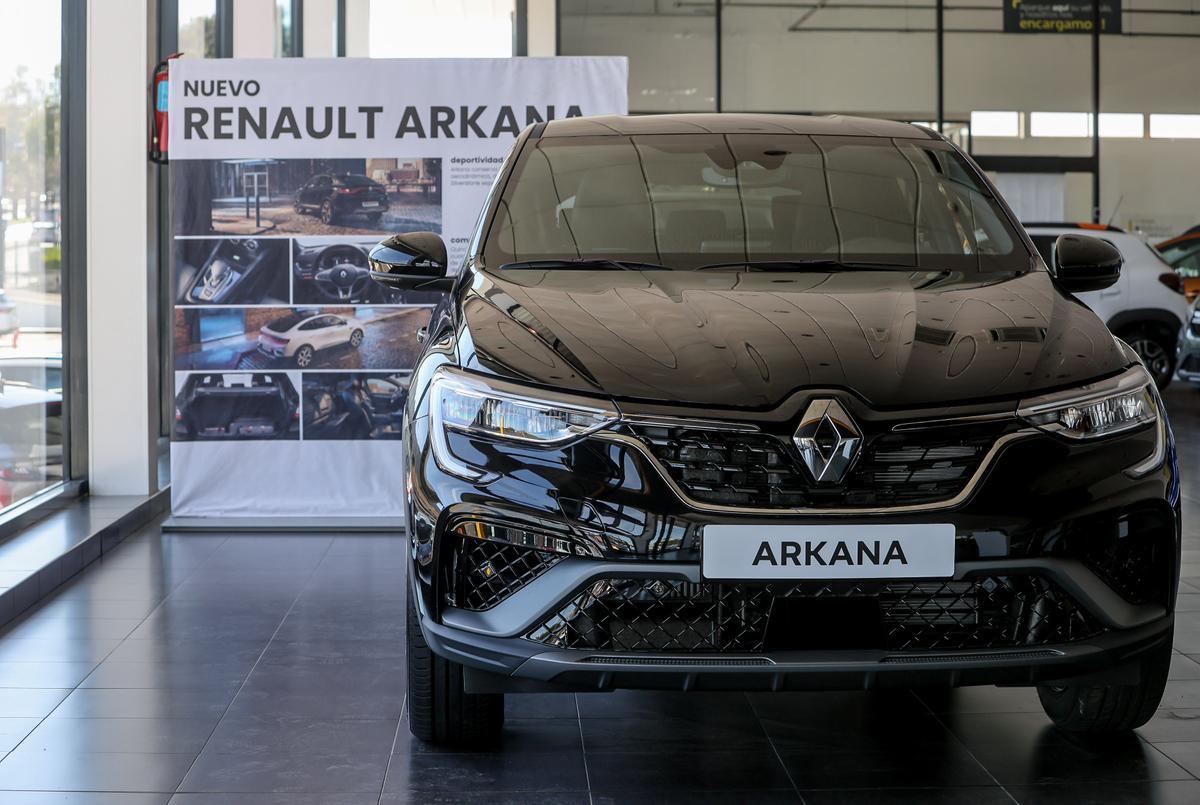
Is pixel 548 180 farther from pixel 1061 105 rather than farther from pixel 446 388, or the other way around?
pixel 1061 105

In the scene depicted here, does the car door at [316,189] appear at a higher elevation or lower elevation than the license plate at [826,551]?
higher

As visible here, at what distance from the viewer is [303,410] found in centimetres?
589

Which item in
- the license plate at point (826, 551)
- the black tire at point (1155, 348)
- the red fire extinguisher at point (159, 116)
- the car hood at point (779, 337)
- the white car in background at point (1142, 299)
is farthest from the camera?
the black tire at point (1155, 348)

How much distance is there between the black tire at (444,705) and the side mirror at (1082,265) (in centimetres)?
160

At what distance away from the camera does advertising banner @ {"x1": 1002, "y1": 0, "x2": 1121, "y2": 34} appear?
647 inches

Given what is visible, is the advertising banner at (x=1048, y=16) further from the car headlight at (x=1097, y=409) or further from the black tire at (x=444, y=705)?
the black tire at (x=444, y=705)

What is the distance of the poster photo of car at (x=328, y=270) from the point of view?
5.81 m

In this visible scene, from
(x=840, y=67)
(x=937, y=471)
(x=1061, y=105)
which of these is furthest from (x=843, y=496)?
(x=1061, y=105)

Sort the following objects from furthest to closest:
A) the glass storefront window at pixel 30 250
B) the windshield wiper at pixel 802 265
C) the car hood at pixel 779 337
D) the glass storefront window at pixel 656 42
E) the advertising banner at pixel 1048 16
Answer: the advertising banner at pixel 1048 16, the glass storefront window at pixel 656 42, the glass storefront window at pixel 30 250, the windshield wiper at pixel 802 265, the car hood at pixel 779 337

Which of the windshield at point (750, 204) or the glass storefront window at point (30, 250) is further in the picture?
the glass storefront window at point (30, 250)

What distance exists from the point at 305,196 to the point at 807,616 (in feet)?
13.2

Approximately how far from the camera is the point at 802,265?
3068 millimetres

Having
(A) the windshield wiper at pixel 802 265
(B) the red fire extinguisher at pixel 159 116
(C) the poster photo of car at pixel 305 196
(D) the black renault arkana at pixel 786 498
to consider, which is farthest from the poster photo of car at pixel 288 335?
(D) the black renault arkana at pixel 786 498

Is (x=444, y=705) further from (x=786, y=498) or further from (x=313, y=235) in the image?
(x=313, y=235)
